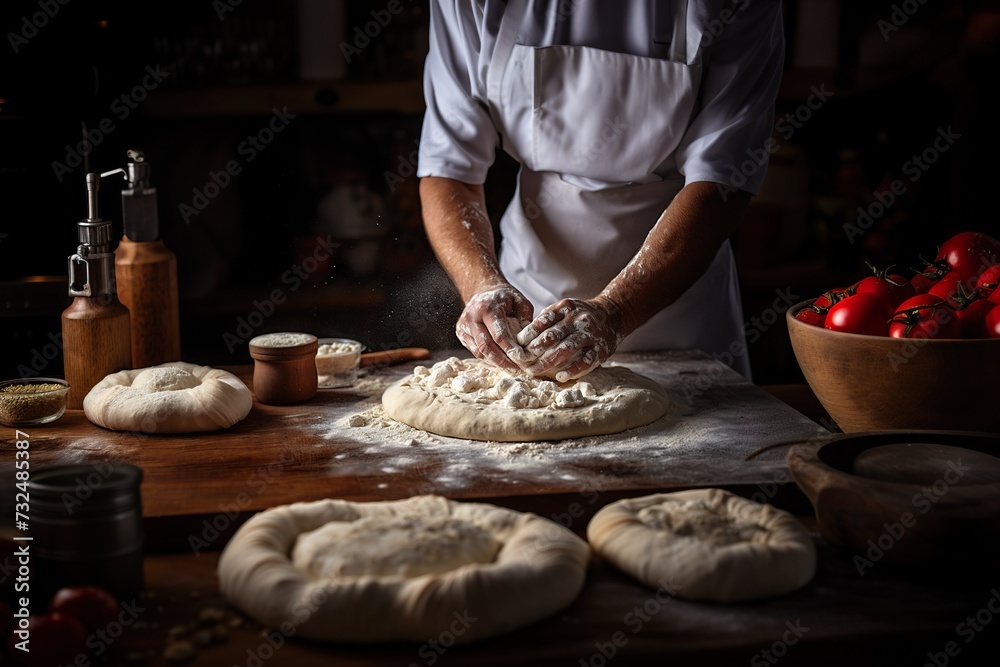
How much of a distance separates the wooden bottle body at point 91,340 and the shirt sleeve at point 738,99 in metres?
1.22

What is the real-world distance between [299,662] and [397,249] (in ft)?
8.49

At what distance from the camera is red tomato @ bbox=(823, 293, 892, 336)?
4.98 ft

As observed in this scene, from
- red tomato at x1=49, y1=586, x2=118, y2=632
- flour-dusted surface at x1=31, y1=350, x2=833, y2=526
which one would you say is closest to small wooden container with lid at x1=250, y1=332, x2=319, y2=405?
flour-dusted surface at x1=31, y1=350, x2=833, y2=526

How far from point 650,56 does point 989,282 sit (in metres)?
0.91

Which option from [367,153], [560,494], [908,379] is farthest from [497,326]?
[367,153]

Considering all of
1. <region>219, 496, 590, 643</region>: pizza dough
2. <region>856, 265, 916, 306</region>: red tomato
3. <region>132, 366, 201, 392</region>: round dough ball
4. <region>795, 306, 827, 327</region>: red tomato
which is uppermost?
A: <region>856, 265, 916, 306</region>: red tomato

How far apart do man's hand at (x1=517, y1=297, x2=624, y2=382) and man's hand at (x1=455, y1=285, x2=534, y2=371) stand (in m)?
0.03

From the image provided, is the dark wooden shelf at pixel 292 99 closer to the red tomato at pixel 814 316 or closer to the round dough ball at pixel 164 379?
the round dough ball at pixel 164 379

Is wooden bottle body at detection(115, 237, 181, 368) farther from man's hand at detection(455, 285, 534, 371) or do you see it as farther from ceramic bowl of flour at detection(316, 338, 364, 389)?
man's hand at detection(455, 285, 534, 371)

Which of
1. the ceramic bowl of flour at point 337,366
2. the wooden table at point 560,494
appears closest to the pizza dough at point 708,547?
the wooden table at point 560,494

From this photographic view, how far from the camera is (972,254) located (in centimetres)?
169

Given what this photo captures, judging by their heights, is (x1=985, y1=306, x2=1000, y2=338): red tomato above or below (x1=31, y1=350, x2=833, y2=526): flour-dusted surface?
above

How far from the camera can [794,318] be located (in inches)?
64.0

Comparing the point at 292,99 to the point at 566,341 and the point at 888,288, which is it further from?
the point at 888,288
